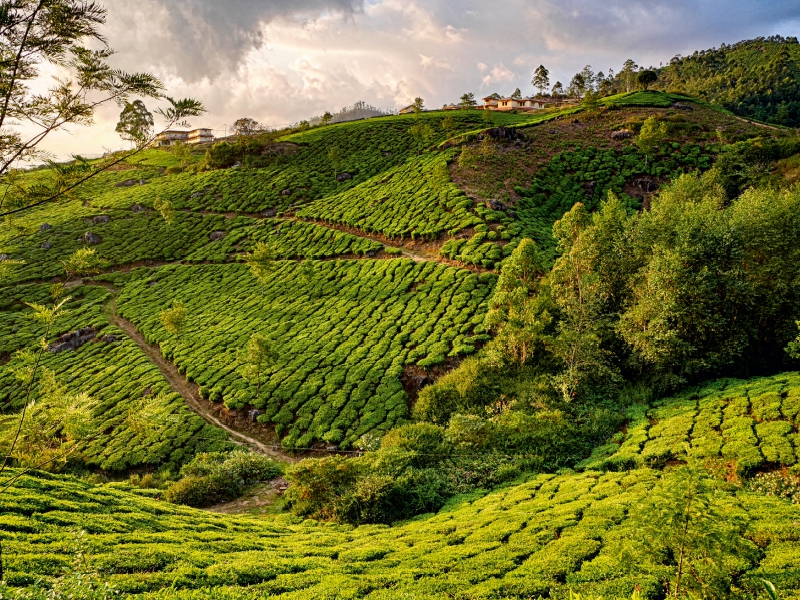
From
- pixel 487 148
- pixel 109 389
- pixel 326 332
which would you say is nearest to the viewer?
pixel 109 389

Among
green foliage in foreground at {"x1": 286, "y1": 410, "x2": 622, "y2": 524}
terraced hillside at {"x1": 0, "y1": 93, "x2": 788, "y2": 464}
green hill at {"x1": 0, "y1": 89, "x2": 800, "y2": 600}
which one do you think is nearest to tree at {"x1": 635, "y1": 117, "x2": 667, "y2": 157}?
green hill at {"x1": 0, "y1": 89, "x2": 800, "y2": 600}

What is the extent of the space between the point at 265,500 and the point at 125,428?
16.6 m

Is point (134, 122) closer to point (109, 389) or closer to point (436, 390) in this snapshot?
point (436, 390)

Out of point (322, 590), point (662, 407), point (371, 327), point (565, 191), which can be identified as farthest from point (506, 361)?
point (565, 191)

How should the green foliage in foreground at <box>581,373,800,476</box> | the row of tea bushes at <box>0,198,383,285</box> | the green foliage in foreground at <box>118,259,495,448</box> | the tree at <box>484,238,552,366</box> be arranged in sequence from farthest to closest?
the row of tea bushes at <box>0,198,383,285</box> < the green foliage in foreground at <box>118,259,495,448</box> < the tree at <box>484,238,552,366</box> < the green foliage in foreground at <box>581,373,800,476</box>

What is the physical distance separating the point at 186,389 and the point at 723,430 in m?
40.5

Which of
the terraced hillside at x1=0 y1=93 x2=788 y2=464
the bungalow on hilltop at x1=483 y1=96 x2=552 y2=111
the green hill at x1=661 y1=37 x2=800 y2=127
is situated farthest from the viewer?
the bungalow on hilltop at x1=483 y1=96 x2=552 y2=111

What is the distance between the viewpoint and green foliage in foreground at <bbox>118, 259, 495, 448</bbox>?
3259cm

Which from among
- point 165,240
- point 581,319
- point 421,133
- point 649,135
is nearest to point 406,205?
point 581,319

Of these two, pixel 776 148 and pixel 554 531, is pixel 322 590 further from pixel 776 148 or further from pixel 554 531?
pixel 776 148

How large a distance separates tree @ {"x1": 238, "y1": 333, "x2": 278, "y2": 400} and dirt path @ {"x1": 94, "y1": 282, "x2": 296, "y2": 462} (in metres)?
3.77

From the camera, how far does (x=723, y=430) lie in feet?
66.8

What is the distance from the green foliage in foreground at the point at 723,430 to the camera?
59.6 feet

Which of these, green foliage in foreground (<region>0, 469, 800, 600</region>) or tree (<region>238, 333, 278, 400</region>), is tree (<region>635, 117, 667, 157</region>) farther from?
tree (<region>238, 333, 278, 400</region>)
